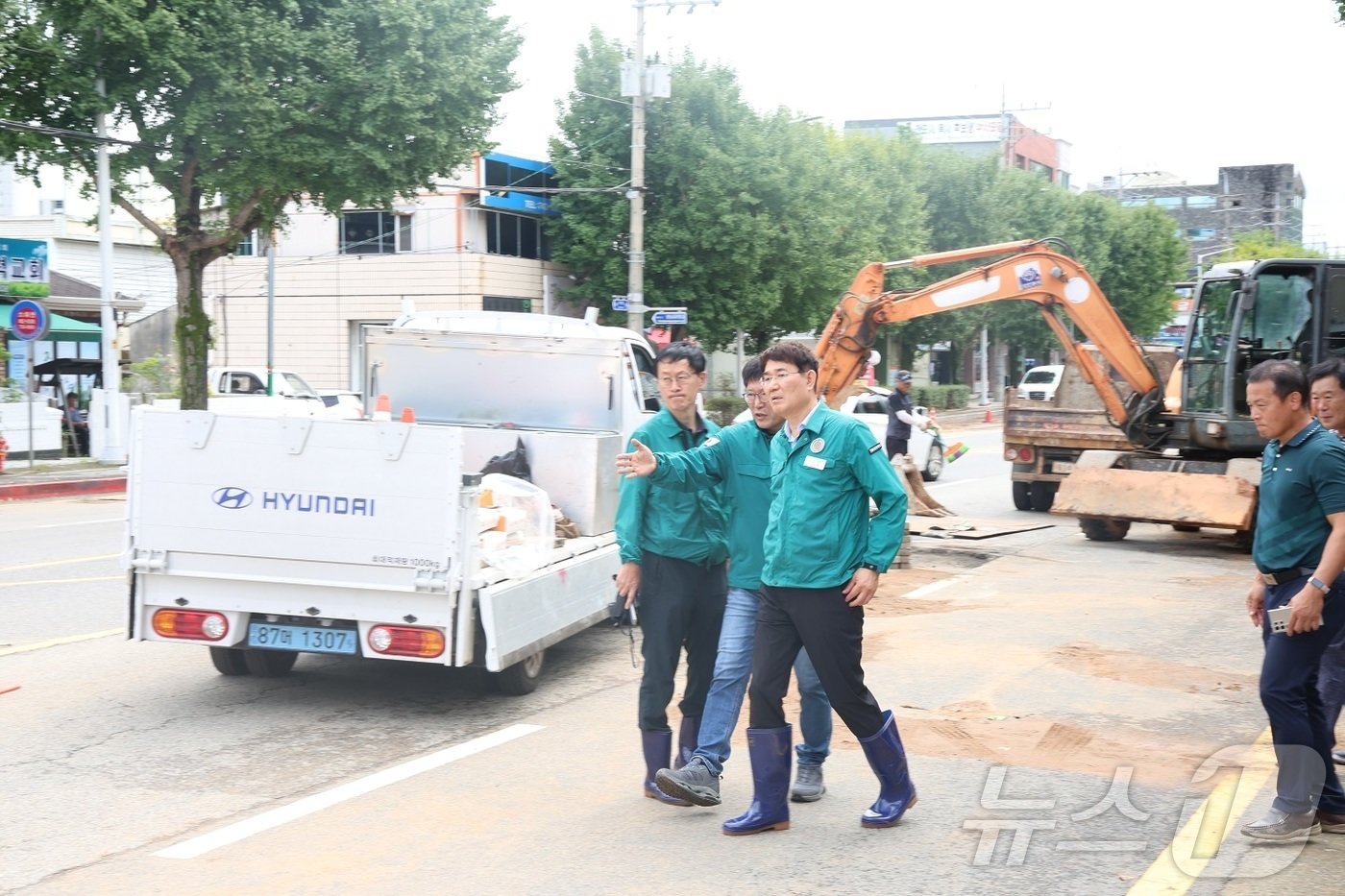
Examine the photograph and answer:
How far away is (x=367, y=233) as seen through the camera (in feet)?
136

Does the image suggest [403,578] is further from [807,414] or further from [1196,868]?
[1196,868]

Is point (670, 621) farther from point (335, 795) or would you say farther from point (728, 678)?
point (335, 795)

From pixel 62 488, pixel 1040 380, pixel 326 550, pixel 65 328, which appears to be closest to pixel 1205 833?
pixel 326 550

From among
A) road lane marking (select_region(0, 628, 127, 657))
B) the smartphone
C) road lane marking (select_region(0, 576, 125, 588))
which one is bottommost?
road lane marking (select_region(0, 628, 127, 657))

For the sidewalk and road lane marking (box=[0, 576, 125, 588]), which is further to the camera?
A: the sidewalk

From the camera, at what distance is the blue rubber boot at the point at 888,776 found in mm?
5277

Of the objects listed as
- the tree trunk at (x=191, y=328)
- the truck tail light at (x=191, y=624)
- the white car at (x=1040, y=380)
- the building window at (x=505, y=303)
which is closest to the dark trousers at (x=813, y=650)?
the truck tail light at (x=191, y=624)

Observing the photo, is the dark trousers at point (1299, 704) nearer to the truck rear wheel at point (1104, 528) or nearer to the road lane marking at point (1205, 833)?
the road lane marking at point (1205, 833)

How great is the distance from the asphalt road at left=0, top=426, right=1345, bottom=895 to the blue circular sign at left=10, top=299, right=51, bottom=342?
1326 centimetres

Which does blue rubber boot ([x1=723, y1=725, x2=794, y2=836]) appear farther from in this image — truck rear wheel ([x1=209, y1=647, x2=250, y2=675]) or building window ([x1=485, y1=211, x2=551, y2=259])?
building window ([x1=485, y1=211, x2=551, y2=259])

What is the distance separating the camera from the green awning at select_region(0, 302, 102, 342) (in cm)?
2897

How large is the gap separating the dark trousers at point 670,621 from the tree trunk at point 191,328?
72.7ft

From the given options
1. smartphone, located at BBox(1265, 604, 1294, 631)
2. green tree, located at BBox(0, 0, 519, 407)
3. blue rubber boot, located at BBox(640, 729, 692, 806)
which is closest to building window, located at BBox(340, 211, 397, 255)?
green tree, located at BBox(0, 0, 519, 407)

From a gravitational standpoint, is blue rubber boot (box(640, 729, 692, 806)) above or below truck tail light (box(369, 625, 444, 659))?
below
